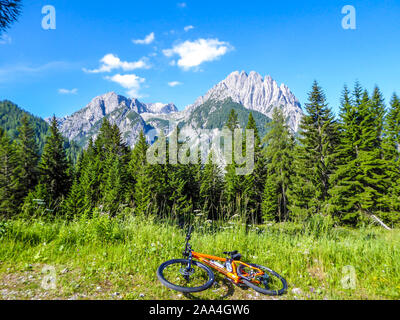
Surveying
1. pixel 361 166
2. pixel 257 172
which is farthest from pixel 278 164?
pixel 361 166

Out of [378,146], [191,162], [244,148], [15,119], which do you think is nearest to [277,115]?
[244,148]

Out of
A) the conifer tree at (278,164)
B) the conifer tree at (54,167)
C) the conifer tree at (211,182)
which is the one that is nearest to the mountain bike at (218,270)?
the conifer tree at (278,164)

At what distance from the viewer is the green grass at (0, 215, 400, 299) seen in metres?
3.44

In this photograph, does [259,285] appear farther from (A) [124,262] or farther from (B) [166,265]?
(A) [124,262]

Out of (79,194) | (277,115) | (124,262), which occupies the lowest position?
(79,194)

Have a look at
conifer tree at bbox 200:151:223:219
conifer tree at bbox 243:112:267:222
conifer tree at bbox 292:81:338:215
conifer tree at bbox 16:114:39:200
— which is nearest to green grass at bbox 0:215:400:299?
conifer tree at bbox 292:81:338:215

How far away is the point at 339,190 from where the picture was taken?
2492 cm

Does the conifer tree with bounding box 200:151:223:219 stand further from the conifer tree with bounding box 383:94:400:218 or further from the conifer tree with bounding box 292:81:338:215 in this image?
the conifer tree with bounding box 383:94:400:218

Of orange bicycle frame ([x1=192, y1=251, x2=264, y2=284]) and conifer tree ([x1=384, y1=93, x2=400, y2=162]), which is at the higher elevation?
conifer tree ([x1=384, y1=93, x2=400, y2=162])

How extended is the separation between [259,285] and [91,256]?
10.8ft

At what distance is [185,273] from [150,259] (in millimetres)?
976

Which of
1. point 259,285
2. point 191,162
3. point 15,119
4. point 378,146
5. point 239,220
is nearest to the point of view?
point 259,285

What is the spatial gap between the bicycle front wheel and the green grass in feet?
0.77

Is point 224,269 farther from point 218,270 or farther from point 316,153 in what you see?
point 316,153
